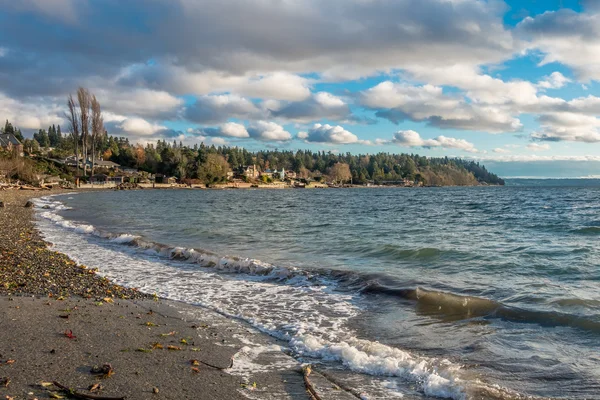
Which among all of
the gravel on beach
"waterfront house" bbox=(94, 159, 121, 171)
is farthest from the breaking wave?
"waterfront house" bbox=(94, 159, 121, 171)

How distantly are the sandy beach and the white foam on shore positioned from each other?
0.58 m

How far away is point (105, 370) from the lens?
6.05 m

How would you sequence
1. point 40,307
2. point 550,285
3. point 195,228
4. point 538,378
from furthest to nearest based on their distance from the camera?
point 195,228 < point 550,285 < point 40,307 < point 538,378

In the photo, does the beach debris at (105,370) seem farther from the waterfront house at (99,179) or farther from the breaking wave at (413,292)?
the waterfront house at (99,179)

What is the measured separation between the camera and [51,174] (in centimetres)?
12250

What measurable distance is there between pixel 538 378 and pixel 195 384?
5.08 metres

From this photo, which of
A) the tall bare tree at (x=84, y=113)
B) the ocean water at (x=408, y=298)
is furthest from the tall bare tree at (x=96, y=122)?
the ocean water at (x=408, y=298)

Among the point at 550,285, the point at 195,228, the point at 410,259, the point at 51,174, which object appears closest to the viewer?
the point at 550,285

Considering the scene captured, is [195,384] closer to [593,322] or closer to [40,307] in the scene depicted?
[40,307]

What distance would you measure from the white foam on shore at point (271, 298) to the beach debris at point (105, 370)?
2100 millimetres

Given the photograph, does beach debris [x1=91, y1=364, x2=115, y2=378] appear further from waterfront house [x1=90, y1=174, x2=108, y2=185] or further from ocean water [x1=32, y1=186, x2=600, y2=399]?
waterfront house [x1=90, y1=174, x2=108, y2=185]

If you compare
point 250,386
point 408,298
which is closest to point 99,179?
point 408,298

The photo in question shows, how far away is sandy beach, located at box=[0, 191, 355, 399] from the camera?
571 cm

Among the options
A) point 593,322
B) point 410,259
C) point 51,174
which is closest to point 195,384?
point 593,322
